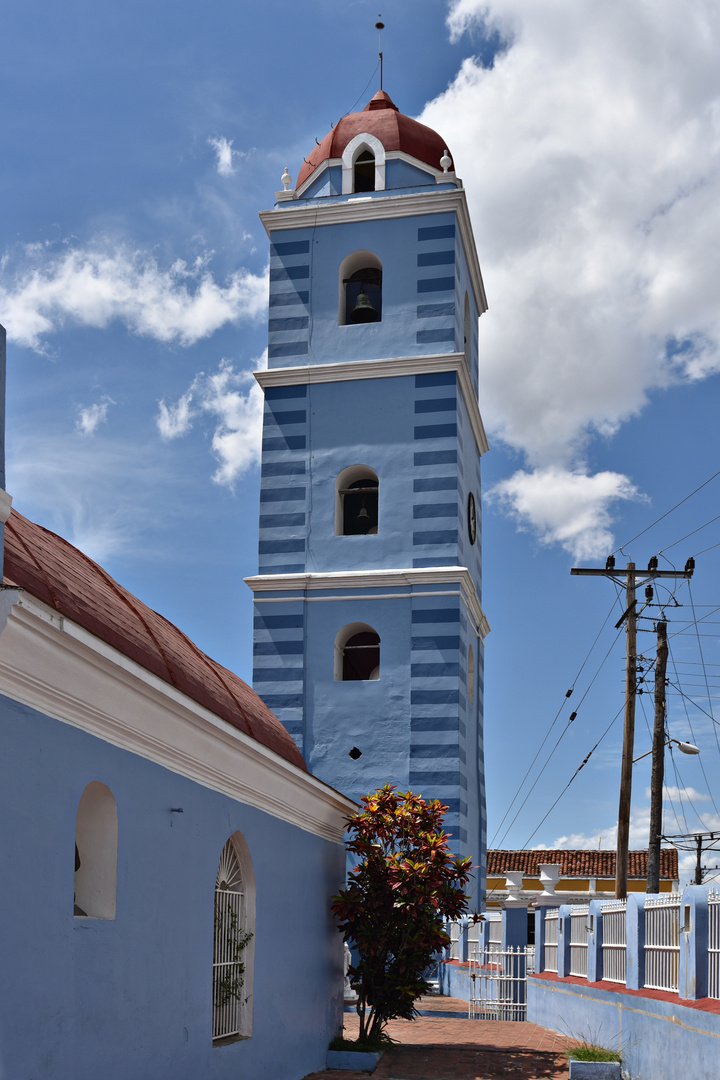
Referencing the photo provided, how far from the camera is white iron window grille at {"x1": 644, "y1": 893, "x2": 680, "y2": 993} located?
452 inches

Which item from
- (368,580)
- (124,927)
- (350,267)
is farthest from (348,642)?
(124,927)

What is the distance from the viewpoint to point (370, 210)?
76.0ft

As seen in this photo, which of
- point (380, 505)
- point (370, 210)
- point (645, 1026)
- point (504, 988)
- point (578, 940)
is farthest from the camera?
point (370, 210)

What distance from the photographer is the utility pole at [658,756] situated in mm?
25000

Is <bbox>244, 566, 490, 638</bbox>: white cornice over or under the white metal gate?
over

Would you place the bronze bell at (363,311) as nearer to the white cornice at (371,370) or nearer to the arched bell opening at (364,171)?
the white cornice at (371,370)

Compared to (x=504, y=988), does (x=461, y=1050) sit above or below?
above

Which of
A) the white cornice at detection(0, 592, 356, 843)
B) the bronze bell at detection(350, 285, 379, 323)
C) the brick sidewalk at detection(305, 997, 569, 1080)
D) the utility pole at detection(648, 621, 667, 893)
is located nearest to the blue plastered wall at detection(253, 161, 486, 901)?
the bronze bell at detection(350, 285, 379, 323)

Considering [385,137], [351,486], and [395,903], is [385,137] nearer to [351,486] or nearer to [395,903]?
[351,486]

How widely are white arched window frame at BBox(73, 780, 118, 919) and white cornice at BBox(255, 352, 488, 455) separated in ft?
50.8

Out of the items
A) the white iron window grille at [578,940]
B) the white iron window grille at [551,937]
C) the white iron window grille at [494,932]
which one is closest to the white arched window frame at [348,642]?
the white iron window grille at [494,932]

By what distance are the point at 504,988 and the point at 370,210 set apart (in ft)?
46.4

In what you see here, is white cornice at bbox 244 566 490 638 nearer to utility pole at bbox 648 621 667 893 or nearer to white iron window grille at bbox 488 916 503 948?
utility pole at bbox 648 621 667 893

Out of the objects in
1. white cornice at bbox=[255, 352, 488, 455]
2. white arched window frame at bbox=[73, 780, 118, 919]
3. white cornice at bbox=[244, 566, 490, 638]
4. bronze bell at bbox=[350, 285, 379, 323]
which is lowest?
white arched window frame at bbox=[73, 780, 118, 919]
